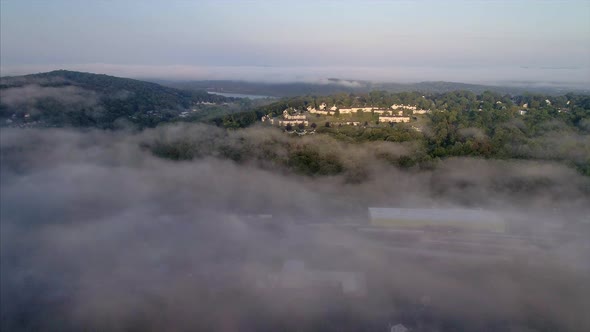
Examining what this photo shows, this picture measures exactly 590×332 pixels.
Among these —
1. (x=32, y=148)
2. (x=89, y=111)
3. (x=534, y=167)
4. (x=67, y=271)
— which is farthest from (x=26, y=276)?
(x=534, y=167)

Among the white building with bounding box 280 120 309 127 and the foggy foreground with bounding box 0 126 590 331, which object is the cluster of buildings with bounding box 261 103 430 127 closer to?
the white building with bounding box 280 120 309 127

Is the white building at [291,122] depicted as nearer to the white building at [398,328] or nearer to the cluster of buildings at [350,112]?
the cluster of buildings at [350,112]

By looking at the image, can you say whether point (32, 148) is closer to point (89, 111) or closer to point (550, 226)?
point (89, 111)

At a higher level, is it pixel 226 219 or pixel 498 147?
pixel 498 147

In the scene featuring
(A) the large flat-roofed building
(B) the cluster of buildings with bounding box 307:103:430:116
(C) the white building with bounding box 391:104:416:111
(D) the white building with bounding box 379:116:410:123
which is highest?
(C) the white building with bounding box 391:104:416:111

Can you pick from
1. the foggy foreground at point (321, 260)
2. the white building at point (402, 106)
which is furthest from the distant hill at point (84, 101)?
the white building at point (402, 106)

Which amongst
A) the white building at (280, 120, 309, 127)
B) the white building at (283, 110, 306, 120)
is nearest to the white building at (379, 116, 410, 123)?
the white building at (280, 120, 309, 127)

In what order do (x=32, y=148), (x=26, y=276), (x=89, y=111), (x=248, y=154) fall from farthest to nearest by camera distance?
(x=89, y=111) < (x=248, y=154) < (x=32, y=148) < (x=26, y=276)
